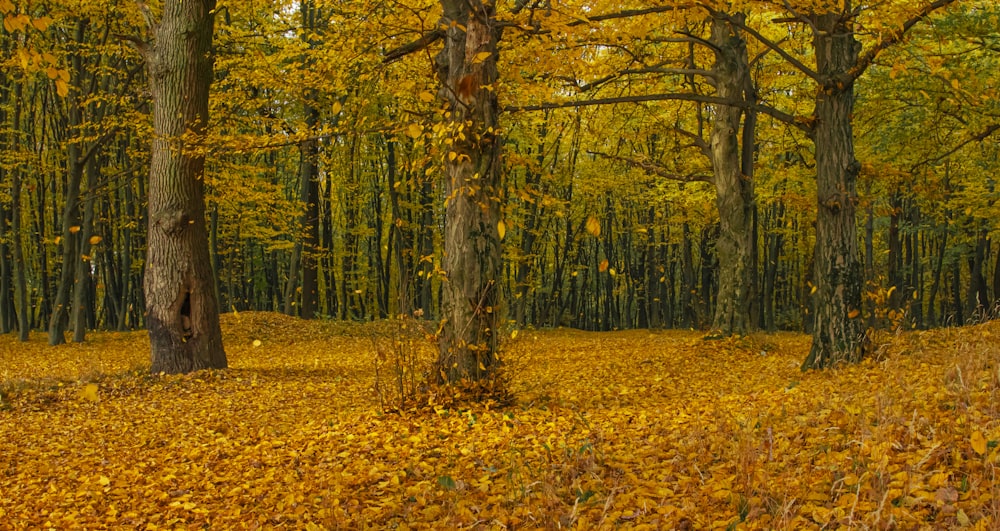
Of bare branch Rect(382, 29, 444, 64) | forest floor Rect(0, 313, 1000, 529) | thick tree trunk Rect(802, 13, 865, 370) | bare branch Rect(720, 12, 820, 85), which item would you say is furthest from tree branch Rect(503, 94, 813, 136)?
forest floor Rect(0, 313, 1000, 529)

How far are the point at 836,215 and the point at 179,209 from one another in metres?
8.17

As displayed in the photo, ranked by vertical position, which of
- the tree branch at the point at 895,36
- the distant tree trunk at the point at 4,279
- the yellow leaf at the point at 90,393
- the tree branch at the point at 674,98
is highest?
the tree branch at the point at 895,36

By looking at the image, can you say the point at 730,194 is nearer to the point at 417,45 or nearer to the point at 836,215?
the point at 836,215

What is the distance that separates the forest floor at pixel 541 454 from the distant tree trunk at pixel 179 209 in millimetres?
1061

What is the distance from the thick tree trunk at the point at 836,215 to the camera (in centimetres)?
745

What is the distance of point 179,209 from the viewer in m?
9.16

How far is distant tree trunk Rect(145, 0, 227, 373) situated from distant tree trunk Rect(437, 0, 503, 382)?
454 centimetres

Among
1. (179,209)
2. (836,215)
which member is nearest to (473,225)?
(836,215)

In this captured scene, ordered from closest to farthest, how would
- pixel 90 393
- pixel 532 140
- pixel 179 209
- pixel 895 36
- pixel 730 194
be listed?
pixel 895 36
pixel 90 393
pixel 179 209
pixel 730 194
pixel 532 140

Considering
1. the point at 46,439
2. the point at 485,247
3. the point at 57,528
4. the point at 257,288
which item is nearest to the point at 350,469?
the point at 57,528

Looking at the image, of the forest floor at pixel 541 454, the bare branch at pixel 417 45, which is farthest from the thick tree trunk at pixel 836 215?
the bare branch at pixel 417 45

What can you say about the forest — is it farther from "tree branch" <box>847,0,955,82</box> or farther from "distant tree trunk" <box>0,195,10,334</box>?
"distant tree trunk" <box>0,195,10,334</box>

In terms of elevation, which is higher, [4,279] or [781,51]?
[781,51]

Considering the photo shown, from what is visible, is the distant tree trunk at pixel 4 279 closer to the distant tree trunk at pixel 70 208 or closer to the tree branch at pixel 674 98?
the distant tree trunk at pixel 70 208
